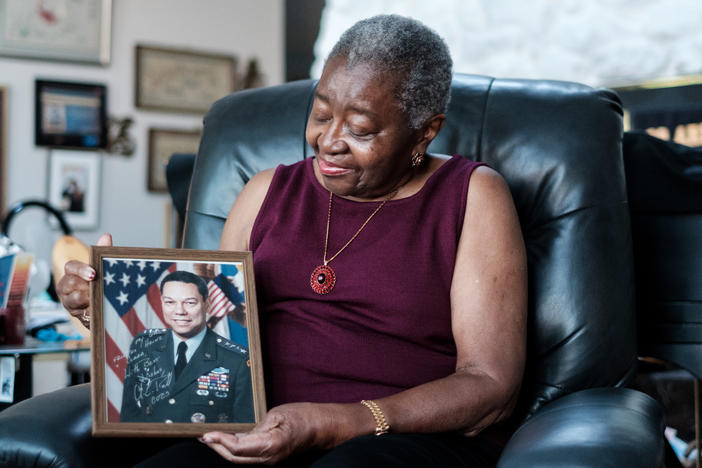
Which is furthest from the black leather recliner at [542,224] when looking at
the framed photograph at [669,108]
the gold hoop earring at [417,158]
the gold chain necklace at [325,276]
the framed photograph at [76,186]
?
the framed photograph at [76,186]

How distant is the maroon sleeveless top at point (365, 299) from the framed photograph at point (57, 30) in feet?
10.4

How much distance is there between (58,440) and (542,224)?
3.24 ft

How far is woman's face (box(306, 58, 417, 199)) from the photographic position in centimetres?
132

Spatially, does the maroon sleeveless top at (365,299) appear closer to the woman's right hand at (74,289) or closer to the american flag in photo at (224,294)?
the american flag in photo at (224,294)

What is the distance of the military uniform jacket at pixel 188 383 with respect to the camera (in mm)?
1147

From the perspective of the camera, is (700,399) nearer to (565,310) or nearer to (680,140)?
(565,310)

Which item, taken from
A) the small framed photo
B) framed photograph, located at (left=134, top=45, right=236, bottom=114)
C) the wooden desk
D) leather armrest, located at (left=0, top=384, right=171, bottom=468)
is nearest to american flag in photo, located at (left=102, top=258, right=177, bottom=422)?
the small framed photo

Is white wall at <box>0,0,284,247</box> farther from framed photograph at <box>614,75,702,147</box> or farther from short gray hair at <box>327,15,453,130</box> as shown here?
short gray hair at <box>327,15,453,130</box>

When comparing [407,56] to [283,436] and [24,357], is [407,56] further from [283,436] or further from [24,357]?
[24,357]

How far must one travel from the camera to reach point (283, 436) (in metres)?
1.09

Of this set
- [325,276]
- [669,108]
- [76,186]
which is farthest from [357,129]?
[76,186]

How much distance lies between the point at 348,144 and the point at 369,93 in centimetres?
9

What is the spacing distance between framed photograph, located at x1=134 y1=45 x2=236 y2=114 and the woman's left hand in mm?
3486

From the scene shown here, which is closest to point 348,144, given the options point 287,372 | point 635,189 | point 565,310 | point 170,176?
point 287,372
